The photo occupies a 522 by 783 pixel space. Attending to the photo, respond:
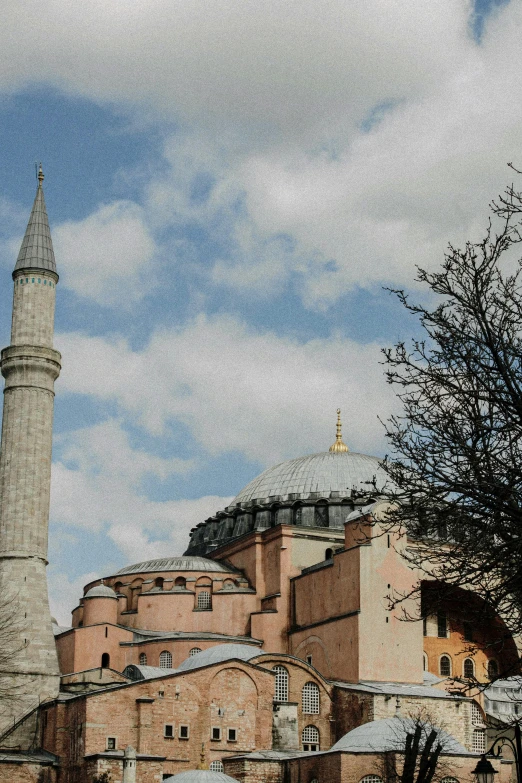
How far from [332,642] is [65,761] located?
9.02 metres

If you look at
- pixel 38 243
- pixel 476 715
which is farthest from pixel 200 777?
pixel 38 243

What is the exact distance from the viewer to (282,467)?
48.6m

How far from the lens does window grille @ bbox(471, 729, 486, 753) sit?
3634 centimetres

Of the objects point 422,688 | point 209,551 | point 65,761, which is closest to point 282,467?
point 209,551

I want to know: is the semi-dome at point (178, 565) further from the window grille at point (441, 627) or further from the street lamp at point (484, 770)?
the street lamp at point (484, 770)

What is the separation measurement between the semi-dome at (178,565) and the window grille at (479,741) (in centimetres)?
1075

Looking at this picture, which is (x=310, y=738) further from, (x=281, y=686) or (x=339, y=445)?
(x=339, y=445)

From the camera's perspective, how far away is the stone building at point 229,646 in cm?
3275

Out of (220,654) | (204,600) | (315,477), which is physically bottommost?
(220,654)

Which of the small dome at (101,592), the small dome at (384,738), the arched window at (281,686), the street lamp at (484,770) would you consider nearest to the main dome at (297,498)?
the small dome at (101,592)

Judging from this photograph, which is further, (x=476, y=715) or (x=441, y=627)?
(x=441, y=627)

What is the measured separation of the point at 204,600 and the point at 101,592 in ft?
11.9

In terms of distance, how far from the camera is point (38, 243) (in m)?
41.3

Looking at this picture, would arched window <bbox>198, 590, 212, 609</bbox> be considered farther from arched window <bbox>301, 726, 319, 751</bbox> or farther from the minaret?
arched window <bbox>301, 726, 319, 751</bbox>
